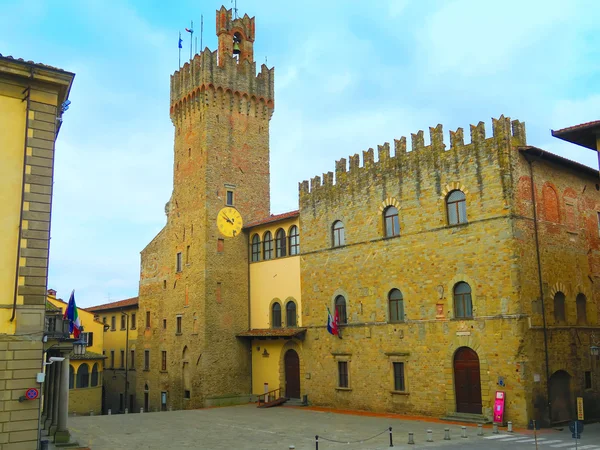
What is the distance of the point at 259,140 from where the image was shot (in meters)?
38.8

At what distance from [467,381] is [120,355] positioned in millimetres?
30566

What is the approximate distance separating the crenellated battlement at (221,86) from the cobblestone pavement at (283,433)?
19086 mm

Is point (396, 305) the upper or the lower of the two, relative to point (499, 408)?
upper

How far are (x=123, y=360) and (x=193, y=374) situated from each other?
13.7 m

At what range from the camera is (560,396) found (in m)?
23.7

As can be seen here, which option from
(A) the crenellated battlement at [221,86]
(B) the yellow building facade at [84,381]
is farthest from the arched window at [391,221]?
(B) the yellow building facade at [84,381]

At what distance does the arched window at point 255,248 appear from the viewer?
1428 inches

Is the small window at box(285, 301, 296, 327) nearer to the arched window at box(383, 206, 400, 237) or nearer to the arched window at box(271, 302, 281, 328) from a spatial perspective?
the arched window at box(271, 302, 281, 328)

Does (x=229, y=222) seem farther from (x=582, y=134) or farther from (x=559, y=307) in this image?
(x=582, y=134)


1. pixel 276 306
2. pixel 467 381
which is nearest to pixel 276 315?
pixel 276 306

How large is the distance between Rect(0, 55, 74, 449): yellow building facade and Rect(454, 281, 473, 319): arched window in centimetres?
1646

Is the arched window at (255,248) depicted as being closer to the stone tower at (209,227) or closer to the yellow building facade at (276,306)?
the yellow building facade at (276,306)

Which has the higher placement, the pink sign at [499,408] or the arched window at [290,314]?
the arched window at [290,314]

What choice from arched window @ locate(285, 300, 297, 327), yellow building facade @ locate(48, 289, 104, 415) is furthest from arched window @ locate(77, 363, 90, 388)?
arched window @ locate(285, 300, 297, 327)
